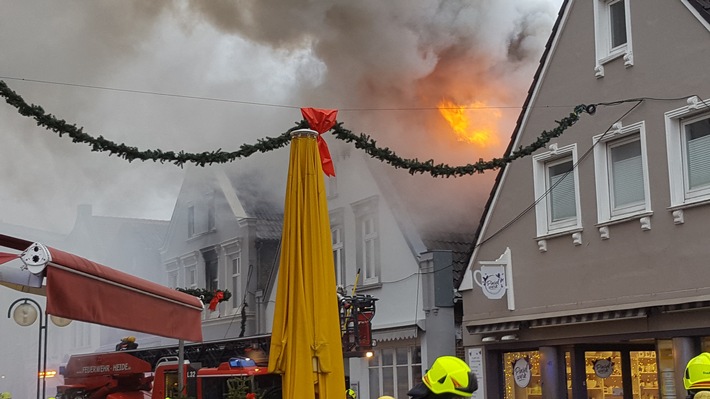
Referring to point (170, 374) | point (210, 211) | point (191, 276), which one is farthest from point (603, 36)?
point (191, 276)

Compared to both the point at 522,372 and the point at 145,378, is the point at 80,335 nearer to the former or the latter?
the point at 145,378

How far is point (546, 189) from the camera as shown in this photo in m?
15.4

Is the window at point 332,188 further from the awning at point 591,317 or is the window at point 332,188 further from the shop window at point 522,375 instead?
the awning at point 591,317

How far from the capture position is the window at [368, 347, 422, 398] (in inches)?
732

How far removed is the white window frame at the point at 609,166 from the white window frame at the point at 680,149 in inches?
18.0

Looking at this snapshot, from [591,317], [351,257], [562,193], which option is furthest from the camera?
[351,257]

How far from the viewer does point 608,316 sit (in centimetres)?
1338

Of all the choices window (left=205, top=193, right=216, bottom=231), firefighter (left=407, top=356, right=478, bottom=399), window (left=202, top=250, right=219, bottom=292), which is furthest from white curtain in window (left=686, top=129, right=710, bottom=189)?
window (left=202, top=250, right=219, bottom=292)

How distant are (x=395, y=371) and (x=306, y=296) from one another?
A: 11.9 m

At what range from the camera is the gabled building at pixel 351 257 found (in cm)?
1844

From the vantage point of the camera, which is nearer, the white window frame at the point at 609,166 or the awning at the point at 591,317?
the awning at the point at 591,317

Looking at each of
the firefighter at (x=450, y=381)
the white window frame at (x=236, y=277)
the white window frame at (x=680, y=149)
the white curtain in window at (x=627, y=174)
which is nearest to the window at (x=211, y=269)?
the white window frame at (x=236, y=277)

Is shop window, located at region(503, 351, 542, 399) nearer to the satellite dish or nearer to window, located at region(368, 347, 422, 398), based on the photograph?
window, located at region(368, 347, 422, 398)

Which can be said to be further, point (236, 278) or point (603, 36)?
point (236, 278)
